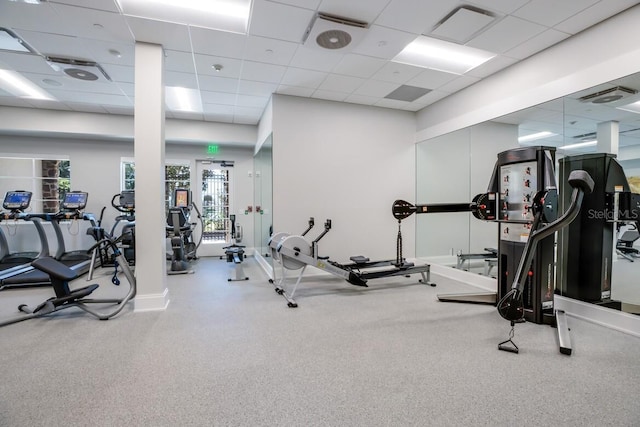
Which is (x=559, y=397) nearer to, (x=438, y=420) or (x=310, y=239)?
(x=438, y=420)

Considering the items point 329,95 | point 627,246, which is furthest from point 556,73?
point 329,95

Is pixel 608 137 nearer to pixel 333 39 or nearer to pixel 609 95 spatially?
pixel 609 95

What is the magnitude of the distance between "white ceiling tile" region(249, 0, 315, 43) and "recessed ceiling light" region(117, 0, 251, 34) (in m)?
0.12

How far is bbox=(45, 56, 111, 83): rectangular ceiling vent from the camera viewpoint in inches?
167

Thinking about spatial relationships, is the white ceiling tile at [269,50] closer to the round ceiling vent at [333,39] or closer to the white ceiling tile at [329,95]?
the round ceiling vent at [333,39]

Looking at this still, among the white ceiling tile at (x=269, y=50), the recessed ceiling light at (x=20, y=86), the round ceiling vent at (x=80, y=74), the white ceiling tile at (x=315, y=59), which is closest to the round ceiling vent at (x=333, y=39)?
the white ceiling tile at (x=315, y=59)

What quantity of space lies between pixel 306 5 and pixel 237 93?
273 centimetres

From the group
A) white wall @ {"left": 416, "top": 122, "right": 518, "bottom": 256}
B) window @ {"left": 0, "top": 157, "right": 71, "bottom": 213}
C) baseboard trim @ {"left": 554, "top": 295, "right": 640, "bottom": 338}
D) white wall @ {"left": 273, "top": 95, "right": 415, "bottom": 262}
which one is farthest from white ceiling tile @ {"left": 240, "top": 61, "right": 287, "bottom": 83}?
window @ {"left": 0, "top": 157, "right": 71, "bottom": 213}

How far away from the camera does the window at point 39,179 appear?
6.91 meters

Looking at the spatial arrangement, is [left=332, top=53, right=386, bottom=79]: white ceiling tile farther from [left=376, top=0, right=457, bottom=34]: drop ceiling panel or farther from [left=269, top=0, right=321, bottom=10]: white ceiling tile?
[left=269, top=0, right=321, bottom=10]: white ceiling tile

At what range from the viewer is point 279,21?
3365 millimetres

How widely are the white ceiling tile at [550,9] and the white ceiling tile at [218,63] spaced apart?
343 centimetres

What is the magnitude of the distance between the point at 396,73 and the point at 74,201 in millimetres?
6241

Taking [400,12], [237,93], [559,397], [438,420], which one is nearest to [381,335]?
[438,420]
